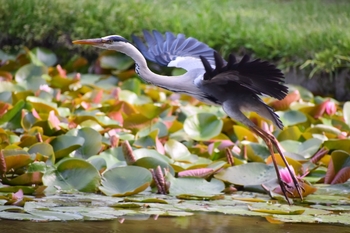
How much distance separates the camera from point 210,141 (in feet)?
14.7

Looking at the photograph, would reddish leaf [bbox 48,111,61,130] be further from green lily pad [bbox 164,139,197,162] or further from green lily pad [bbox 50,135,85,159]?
green lily pad [bbox 164,139,197,162]

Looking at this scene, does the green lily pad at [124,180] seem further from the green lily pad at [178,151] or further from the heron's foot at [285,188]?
the heron's foot at [285,188]

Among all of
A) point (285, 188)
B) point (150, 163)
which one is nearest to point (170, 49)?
point (150, 163)

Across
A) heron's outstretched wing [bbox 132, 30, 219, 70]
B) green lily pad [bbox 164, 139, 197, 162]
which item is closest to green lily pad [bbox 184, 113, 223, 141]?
green lily pad [bbox 164, 139, 197, 162]

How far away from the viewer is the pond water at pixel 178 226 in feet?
9.62

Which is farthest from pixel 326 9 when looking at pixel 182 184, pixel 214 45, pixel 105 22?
pixel 182 184

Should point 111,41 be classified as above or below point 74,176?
above

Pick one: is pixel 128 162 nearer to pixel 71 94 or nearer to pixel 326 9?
pixel 71 94

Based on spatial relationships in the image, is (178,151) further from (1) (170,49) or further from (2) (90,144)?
(1) (170,49)

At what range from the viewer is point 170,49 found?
442 cm

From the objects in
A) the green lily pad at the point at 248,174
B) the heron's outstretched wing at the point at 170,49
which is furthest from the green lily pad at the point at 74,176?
the heron's outstretched wing at the point at 170,49

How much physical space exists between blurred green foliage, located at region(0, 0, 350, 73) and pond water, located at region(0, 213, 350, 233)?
3166 millimetres

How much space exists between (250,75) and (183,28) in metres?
3.58

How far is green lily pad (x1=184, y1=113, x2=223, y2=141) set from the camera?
4.44m
